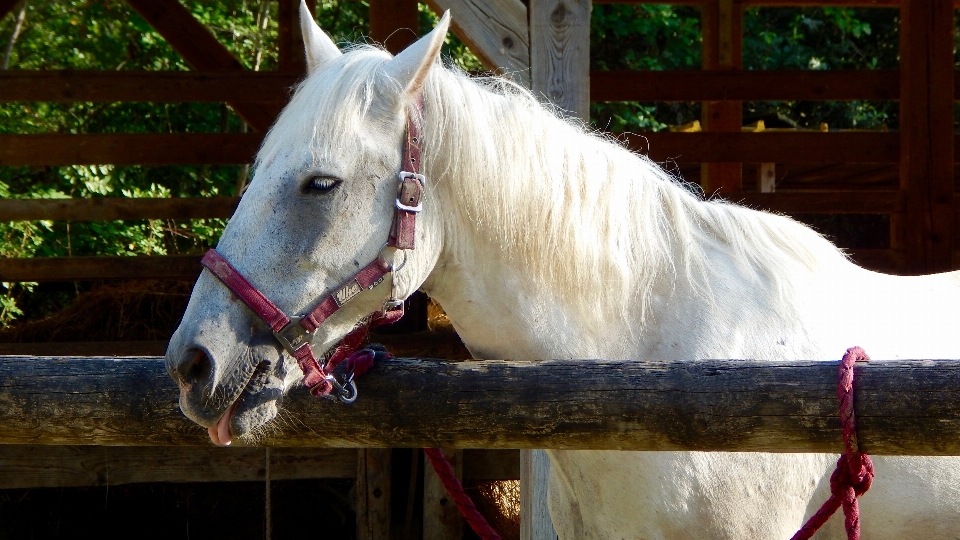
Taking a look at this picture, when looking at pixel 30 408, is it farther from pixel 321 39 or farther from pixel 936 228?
pixel 936 228

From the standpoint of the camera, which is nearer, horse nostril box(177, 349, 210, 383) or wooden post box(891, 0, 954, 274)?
horse nostril box(177, 349, 210, 383)

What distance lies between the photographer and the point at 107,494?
15.8ft

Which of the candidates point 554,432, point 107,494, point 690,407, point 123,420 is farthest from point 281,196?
point 107,494

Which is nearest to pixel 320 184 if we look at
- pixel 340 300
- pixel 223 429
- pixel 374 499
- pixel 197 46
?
pixel 340 300

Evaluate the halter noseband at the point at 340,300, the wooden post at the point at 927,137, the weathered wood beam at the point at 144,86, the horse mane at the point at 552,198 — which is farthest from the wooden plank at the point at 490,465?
the halter noseband at the point at 340,300

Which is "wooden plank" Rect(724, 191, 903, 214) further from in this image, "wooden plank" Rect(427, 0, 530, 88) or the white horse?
the white horse

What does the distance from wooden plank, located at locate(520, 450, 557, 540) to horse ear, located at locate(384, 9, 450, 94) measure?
5.01 feet

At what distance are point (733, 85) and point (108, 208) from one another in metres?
3.89

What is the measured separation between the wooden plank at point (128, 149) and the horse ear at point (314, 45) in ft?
10.6

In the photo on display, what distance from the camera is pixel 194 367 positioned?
1.67 metres

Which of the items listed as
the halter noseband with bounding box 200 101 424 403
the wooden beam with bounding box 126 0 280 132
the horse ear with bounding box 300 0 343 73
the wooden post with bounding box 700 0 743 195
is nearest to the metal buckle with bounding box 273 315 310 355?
the halter noseband with bounding box 200 101 424 403

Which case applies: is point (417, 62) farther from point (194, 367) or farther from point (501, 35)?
point (501, 35)

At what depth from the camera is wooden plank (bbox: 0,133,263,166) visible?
5.20 meters

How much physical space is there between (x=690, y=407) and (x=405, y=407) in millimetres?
516
